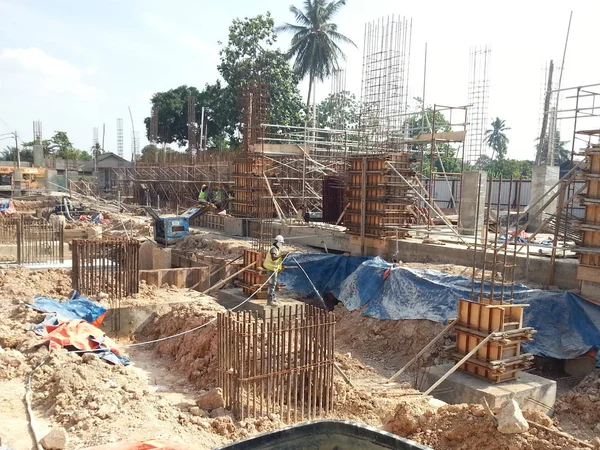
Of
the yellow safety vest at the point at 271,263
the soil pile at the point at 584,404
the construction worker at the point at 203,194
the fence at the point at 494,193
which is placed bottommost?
the soil pile at the point at 584,404

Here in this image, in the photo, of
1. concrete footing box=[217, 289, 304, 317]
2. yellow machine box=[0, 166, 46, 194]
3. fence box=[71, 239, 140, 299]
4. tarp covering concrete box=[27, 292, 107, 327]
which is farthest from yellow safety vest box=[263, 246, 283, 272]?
yellow machine box=[0, 166, 46, 194]

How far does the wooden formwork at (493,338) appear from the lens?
900cm

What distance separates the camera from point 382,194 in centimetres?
1578

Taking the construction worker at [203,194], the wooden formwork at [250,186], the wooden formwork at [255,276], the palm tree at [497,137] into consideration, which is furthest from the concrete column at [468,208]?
the palm tree at [497,137]

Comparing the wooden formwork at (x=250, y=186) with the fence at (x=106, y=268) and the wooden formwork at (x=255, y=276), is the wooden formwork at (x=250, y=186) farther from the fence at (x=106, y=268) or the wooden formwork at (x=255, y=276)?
the fence at (x=106, y=268)

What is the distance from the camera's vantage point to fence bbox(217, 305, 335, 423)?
7.23 m

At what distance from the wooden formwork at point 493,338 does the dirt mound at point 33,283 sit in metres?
9.36

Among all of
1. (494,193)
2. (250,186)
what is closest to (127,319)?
(250,186)

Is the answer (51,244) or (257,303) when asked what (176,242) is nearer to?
(51,244)

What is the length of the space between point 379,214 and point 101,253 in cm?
792

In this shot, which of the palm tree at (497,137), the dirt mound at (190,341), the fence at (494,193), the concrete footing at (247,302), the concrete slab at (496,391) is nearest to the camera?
the concrete slab at (496,391)

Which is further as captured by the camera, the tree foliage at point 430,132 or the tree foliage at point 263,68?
the tree foliage at point 263,68

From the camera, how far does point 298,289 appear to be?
1556 cm

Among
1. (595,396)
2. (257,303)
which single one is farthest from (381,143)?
(595,396)
